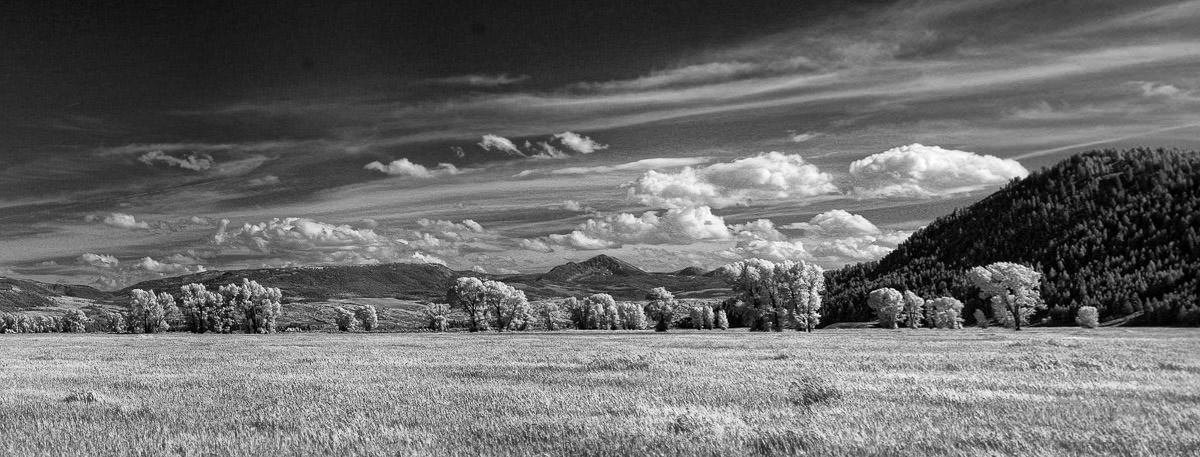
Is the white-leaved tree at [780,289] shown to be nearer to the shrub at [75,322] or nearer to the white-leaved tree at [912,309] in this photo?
the white-leaved tree at [912,309]

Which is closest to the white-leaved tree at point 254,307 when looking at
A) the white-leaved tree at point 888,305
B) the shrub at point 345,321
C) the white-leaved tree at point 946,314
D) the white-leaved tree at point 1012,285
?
the shrub at point 345,321

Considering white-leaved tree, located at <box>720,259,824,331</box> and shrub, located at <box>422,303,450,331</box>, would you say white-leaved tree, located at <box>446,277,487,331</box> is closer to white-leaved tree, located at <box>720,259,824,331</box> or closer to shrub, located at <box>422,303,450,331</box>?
shrub, located at <box>422,303,450,331</box>

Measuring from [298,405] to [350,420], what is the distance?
3.36 m

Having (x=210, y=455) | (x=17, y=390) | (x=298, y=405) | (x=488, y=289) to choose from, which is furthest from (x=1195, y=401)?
(x=488, y=289)

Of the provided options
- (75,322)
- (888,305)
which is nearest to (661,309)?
(888,305)

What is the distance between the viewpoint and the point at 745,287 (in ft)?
299

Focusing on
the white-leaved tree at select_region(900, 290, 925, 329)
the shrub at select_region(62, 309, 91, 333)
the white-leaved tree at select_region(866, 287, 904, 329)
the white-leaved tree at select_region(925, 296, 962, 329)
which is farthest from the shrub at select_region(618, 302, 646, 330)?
the shrub at select_region(62, 309, 91, 333)

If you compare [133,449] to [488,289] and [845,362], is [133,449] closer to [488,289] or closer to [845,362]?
[845,362]

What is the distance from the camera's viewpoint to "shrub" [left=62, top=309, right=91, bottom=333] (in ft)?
535

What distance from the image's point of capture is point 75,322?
16375 cm

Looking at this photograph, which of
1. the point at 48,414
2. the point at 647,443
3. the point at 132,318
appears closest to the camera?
the point at 647,443

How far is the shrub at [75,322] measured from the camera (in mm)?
163100

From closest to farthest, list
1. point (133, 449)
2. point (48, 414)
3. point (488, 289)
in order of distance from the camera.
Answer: point (133, 449) → point (48, 414) → point (488, 289)

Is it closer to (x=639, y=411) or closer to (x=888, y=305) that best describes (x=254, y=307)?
(x=888, y=305)
